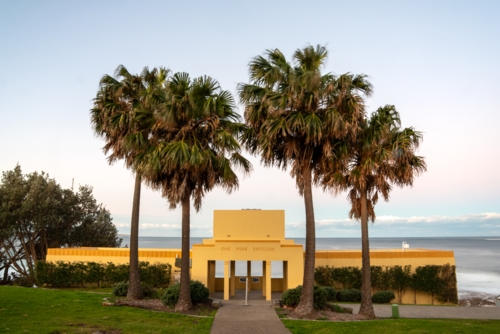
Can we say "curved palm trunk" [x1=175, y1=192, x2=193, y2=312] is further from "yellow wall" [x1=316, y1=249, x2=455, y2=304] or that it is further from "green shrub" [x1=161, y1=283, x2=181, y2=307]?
"yellow wall" [x1=316, y1=249, x2=455, y2=304]

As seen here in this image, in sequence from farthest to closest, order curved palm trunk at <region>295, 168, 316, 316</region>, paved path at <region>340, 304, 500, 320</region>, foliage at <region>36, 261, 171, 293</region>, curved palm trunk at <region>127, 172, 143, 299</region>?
foliage at <region>36, 261, 171, 293</region>, curved palm trunk at <region>127, 172, 143, 299</region>, paved path at <region>340, 304, 500, 320</region>, curved palm trunk at <region>295, 168, 316, 316</region>

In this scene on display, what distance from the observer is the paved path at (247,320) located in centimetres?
1351

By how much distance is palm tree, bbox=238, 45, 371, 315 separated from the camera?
53.8 ft

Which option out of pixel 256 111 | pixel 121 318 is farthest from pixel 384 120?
pixel 121 318

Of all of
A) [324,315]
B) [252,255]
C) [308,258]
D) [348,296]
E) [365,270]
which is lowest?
[348,296]

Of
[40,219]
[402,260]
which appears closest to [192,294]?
[402,260]

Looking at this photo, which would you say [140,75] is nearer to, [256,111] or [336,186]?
[256,111]

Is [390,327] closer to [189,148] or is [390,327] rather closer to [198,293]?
[198,293]

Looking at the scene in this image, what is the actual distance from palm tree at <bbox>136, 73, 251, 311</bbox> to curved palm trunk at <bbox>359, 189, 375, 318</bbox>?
5.27m

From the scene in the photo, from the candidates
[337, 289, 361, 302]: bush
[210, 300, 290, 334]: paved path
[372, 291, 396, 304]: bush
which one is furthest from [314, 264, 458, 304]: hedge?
[210, 300, 290, 334]: paved path

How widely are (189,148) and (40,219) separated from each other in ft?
65.8

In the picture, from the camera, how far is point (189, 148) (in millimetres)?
16656

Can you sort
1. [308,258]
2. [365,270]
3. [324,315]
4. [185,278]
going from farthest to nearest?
1. [365,270]
2. [185,278]
3. [308,258]
4. [324,315]

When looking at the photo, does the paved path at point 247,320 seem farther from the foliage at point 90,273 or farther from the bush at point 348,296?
the foliage at point 90,273
